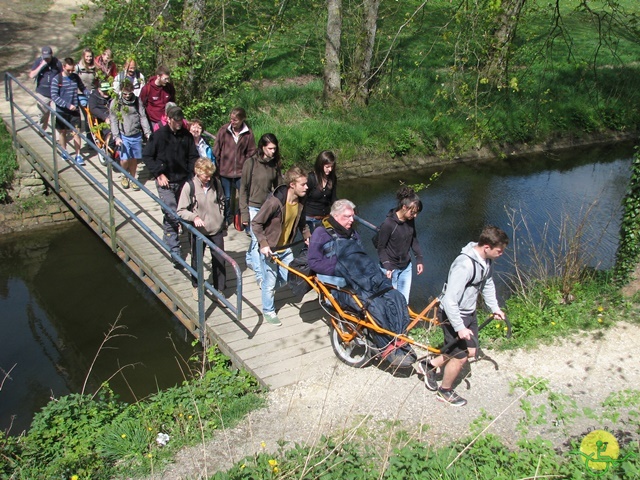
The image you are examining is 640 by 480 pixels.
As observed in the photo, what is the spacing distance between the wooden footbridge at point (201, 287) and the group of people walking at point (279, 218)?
0.23 meters

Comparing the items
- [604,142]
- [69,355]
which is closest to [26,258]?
[69,355]

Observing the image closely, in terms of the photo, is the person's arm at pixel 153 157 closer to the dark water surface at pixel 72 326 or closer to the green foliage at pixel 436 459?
the dark water surface at pixel 72 326

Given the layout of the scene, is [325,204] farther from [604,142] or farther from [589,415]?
[604,142]

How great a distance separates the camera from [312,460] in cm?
506

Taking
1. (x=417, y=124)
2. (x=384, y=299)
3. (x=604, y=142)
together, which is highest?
(x=384, y=299)

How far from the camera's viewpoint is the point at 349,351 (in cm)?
666

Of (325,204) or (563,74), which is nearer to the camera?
(325,204)

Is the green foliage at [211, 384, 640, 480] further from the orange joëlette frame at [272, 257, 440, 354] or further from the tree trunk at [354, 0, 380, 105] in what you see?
the tree trunk at [354, 0, 380, 105]

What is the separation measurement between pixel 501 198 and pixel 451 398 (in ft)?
31.4

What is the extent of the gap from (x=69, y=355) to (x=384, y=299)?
4.86 metres

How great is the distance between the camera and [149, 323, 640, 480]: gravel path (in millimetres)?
5547

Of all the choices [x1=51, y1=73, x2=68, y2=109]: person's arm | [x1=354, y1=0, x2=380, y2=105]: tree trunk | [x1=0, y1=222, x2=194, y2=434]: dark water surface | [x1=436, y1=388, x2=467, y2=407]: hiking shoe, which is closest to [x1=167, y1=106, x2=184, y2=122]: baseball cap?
[x1=0, y1=222, x2=194, y2=434]: dark water surface

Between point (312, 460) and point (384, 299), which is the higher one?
point (384, 299)

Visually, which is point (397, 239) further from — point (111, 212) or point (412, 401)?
point (111, 212)
